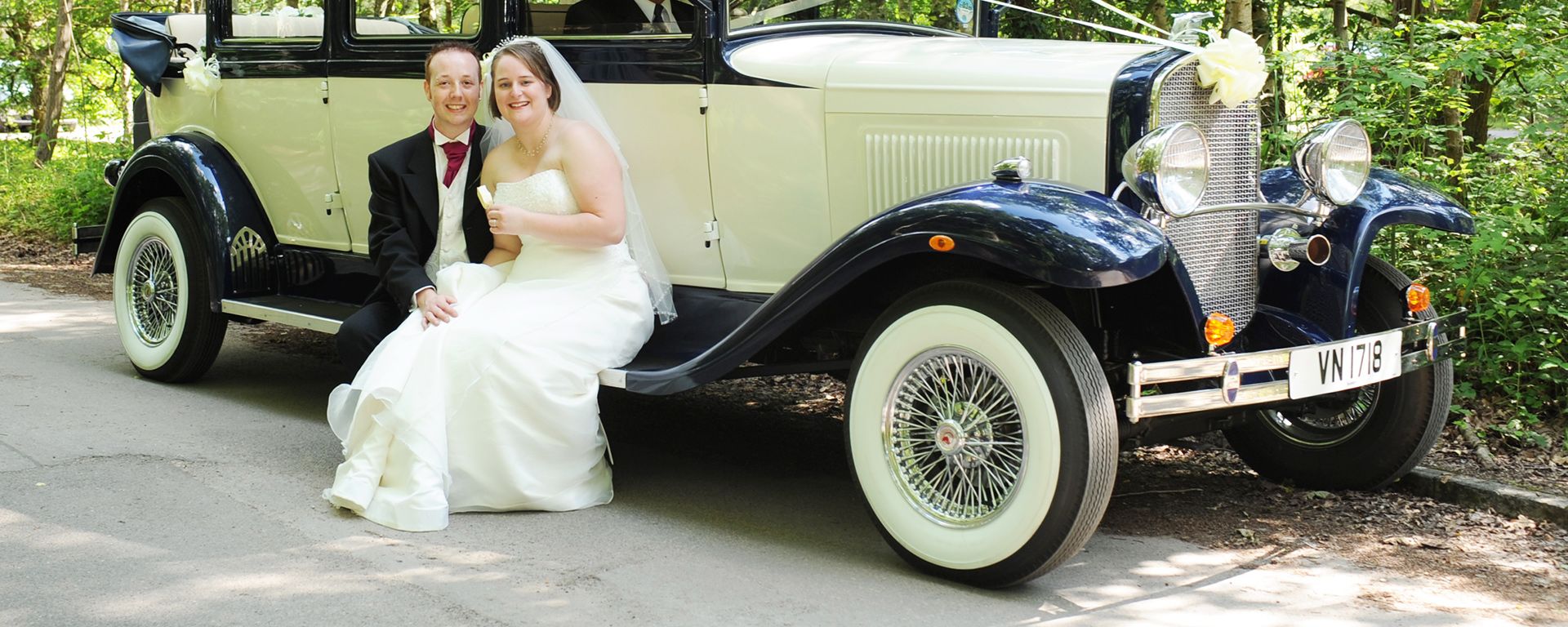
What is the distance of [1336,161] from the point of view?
427 centimetres

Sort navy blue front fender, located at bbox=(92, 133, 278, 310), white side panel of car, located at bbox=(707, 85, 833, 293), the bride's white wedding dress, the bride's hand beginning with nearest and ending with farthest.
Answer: the bride's white wedding dress < white side panel of car, located at bbox=(707, 85, 833, 293) < the bride's hand < navy blue front fender, located at bbox=(92, 133, 278, 310)

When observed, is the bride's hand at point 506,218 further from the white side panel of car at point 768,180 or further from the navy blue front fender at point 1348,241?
the navy blue front fender at point 1348,241

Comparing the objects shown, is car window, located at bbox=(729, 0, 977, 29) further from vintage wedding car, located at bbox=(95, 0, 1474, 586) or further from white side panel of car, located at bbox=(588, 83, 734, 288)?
white side panel of car, located at bbox=(588, 83, 734, 288)

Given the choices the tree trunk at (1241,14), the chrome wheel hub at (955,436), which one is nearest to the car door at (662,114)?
the chrome wheel hub at (955,436)

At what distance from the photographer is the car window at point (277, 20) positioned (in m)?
5.83

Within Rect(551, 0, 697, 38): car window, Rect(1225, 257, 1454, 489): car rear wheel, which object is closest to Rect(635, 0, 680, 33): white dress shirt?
Rect(551, 0, 697, 38): car window

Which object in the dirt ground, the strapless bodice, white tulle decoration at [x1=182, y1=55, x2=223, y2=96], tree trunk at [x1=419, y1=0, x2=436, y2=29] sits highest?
tree trunk at [x1=419, y1=0, x2=436, y2=29]

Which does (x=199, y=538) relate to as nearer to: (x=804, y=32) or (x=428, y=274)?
(x=428, y=274)

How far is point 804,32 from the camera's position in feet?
15.8

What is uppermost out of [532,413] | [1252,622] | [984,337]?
[984,337]

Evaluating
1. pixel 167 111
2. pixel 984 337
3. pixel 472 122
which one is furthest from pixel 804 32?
pixel 167 111

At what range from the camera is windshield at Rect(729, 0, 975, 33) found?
4.69 metres

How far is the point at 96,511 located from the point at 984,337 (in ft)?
9.09

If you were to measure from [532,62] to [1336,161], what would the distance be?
2.60 m
